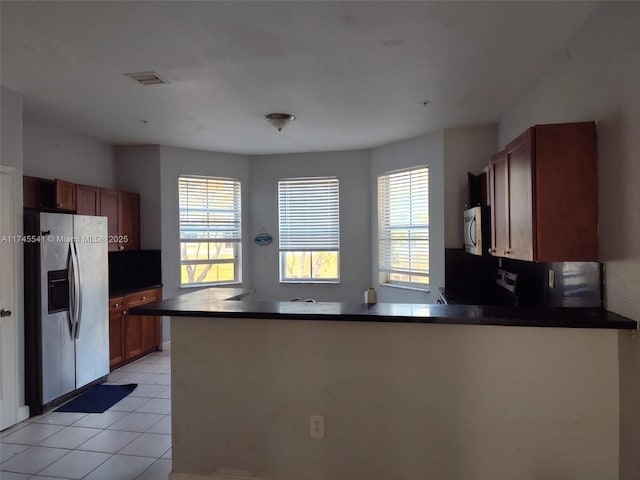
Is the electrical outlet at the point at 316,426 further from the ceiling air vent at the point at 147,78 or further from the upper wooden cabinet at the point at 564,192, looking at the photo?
the ceiling air vent at the point at 147,78

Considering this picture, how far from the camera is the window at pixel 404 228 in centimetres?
466

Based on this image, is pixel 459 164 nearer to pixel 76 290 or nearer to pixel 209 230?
pixel 209 230

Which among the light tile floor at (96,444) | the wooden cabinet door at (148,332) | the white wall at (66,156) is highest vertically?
the white wall at (66,156)

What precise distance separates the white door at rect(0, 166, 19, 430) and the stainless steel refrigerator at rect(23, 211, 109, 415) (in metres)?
0.14

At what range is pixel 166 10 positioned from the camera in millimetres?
1982

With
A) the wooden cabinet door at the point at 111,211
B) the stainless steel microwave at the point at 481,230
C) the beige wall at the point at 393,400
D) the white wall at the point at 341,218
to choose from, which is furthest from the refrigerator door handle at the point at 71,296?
the stainless steel microwave at the point at 481,230

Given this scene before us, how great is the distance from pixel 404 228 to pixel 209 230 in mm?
2662

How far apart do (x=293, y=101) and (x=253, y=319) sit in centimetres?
205

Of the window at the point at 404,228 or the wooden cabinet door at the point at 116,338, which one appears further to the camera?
the window at the point at 404,228

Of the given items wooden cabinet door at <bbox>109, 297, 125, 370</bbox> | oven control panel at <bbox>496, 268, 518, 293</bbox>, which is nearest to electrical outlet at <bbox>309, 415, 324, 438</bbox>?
oven control panel at <bbox>496, 268, 518, 293</bbox>

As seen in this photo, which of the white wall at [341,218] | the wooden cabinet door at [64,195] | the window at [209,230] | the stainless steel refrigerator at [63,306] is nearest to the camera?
the stainless steel refrigerator at [63,306]

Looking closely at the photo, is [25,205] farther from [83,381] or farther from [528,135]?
[528,135]

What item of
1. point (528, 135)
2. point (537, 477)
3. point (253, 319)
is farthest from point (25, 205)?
point (537, 477)

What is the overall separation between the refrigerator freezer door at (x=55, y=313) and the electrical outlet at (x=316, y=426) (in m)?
2.55
